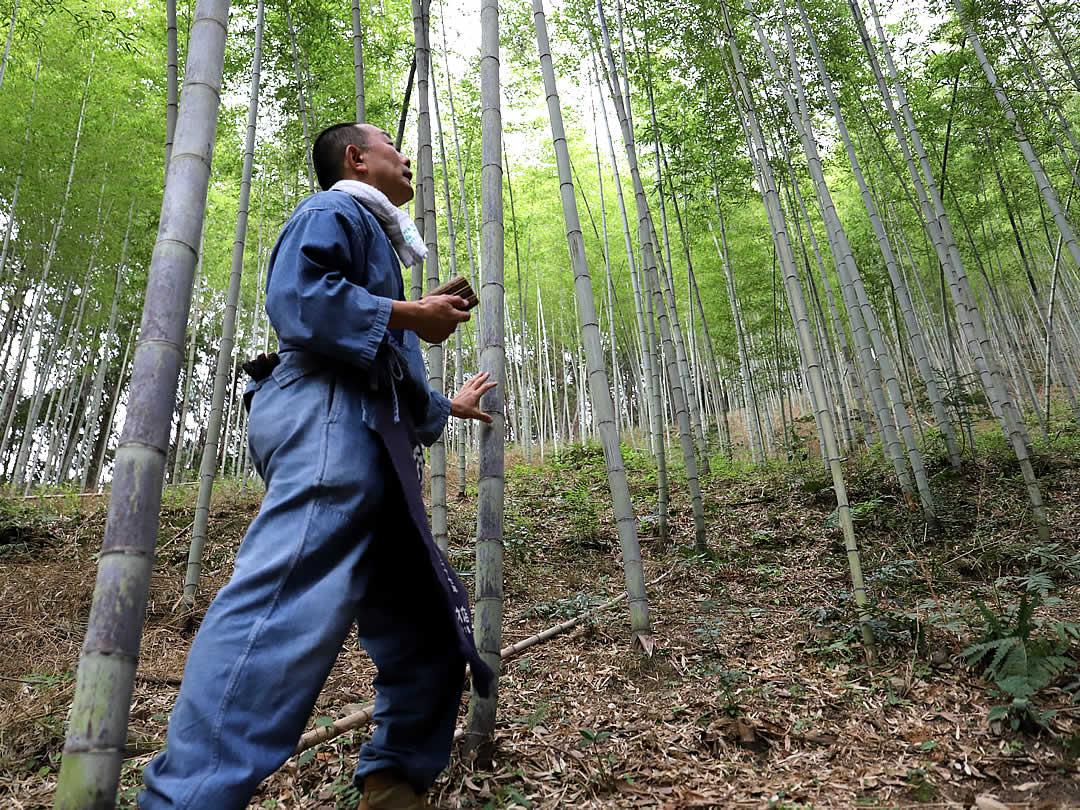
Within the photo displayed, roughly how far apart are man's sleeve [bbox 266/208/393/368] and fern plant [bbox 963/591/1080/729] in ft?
6.70

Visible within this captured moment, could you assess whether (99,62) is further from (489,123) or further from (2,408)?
(489,123)

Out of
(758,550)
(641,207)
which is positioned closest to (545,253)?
(641,207)

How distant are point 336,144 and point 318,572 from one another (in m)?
1.05

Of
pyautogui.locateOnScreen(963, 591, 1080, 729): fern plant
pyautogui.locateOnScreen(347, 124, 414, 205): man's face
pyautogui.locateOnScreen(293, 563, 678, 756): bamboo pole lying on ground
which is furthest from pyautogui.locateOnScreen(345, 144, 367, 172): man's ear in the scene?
pyautogui.locateOnScreen(963, 591, 1080, 729): fern plant

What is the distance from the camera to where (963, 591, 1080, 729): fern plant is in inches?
69.5

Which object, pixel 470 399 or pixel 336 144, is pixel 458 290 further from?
pixel 336 144

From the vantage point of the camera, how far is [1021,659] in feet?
6.34

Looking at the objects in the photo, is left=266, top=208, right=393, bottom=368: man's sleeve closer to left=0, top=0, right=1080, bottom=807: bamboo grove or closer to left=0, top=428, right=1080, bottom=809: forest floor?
left=0, top=0, right=1080, bottom=807: bamboo grove

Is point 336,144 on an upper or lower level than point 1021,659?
upper

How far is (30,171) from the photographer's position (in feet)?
22.7

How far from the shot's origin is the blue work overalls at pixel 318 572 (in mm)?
967

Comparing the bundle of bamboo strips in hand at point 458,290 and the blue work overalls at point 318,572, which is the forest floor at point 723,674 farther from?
the bundle of bamboo strips in hand at point 458,290

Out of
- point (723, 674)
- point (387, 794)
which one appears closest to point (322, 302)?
point (387, 794)

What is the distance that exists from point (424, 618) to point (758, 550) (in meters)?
3.58
